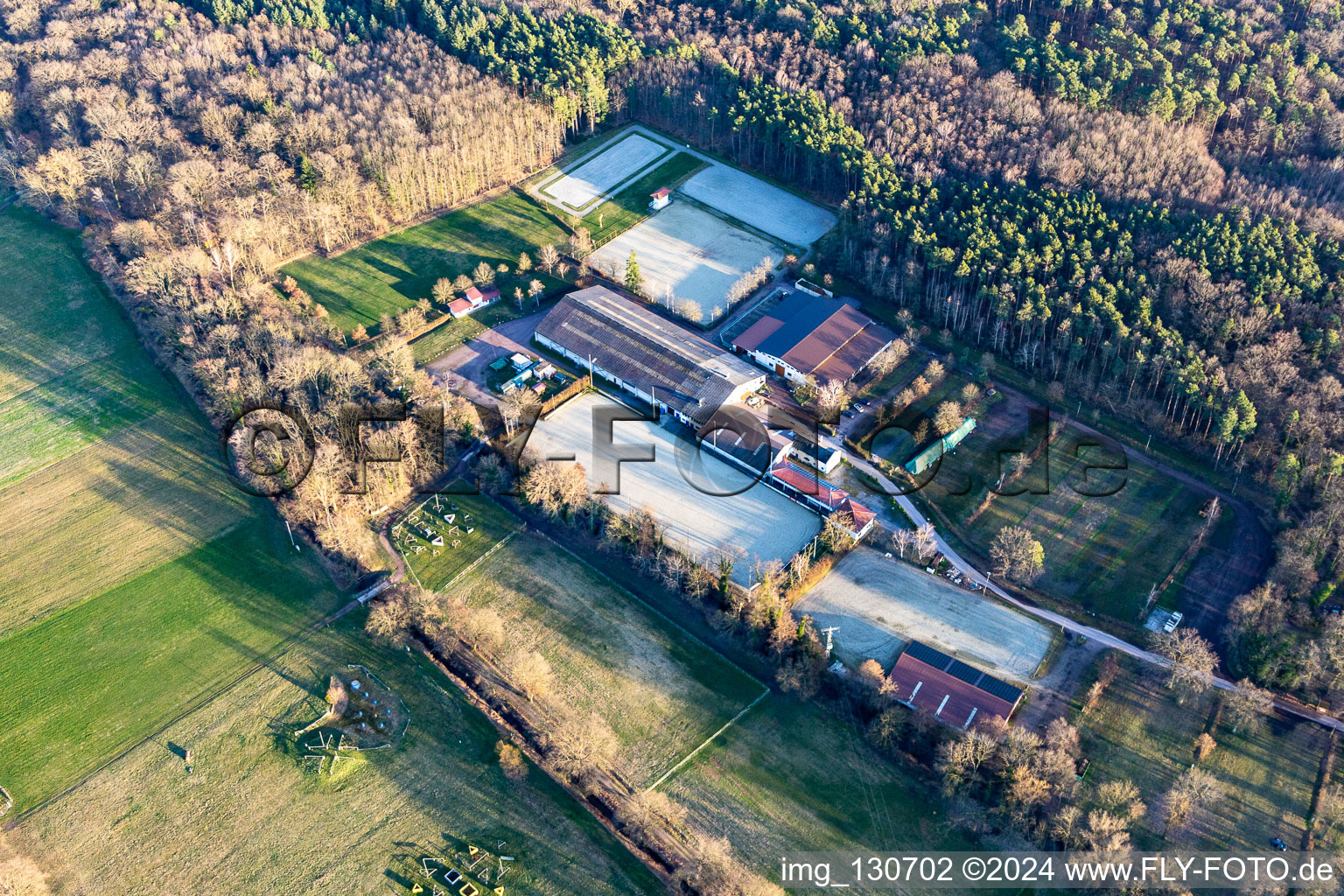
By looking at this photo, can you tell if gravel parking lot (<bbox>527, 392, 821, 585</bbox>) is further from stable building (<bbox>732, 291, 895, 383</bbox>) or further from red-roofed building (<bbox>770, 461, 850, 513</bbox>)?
stable building (<bbox>732, 291, 895, 383</bbox>)

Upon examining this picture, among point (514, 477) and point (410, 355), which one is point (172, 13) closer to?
point (410, 355)

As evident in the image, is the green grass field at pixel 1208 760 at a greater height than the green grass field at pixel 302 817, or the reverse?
the green grass field at pixel 1208 760

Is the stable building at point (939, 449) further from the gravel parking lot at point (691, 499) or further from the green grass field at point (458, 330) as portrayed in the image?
the green grass field at point (458, 330)

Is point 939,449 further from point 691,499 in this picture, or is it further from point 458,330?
point 458,330

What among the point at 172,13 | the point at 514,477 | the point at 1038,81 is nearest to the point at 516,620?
the point at 514,477

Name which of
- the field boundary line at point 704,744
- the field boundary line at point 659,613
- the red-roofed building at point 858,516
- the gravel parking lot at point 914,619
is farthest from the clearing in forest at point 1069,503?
the field boundary line at point 704,744

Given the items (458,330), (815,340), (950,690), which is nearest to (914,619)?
(950,690)

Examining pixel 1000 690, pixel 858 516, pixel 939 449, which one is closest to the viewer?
pixel 1000 690
